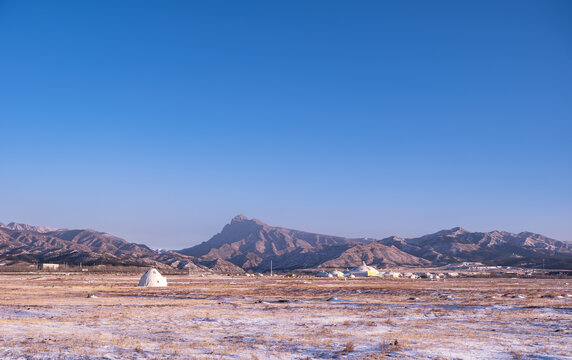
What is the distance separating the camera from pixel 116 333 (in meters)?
24.0

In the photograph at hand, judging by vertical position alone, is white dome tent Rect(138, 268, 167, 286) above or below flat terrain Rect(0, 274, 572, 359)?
below

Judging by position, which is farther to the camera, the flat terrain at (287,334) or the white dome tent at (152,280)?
the white dome tent at (152,280)

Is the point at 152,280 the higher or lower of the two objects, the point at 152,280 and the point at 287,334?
the lower

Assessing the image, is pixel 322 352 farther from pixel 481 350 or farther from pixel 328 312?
pixel 328 312

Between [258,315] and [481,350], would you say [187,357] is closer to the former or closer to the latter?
[481,350]

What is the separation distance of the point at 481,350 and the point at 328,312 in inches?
693

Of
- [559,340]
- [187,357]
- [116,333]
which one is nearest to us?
[187,357]

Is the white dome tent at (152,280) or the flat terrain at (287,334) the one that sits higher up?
the flat terrain at (287,334)

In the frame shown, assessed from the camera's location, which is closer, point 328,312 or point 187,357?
point 187,357

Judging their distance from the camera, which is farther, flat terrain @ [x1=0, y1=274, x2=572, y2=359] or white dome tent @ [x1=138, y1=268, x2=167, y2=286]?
white dome tent @ [x1=138, y1=268, x2=167, y2=286]

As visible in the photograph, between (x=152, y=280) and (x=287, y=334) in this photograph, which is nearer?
(x=287, y=334)

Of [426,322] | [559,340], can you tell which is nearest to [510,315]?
[426,322]

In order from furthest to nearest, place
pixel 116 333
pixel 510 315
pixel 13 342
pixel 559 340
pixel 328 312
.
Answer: pixel 328 312 → pixel 510 315 → pixel 116 333 → pixel 559 340 → pixel 13 342

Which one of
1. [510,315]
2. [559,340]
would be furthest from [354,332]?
[510,315]
